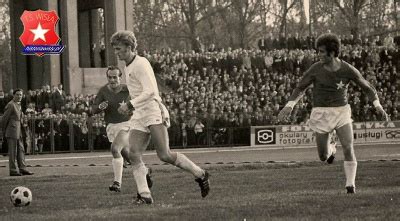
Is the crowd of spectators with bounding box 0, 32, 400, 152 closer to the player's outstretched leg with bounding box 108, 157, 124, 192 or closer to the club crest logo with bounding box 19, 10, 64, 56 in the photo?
the club crest logo with bounding box 19, 10, 64, 56

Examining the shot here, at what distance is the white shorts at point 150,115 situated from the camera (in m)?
11.0

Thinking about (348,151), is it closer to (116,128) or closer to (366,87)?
(366,87)

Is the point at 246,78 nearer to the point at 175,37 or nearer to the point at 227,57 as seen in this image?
the point at 227,57

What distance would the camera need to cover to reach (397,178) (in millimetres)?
→ 14633

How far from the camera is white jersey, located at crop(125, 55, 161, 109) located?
10.9 metres

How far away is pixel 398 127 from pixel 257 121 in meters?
5.66

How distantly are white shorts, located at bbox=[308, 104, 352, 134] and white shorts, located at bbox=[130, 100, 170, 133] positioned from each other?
91.1 inches

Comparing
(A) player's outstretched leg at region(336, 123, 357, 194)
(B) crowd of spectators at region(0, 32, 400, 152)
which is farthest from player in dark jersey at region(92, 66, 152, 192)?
(B) crowd of spectators at region(0, 32, 400, 152)

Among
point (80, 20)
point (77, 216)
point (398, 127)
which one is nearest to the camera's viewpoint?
point (77, 216)

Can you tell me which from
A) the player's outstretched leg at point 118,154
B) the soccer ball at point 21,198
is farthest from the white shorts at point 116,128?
the soccer ball at point 21,198


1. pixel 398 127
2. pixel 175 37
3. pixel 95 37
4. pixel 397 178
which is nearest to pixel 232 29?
pixel 175 37

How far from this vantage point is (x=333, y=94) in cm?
1215

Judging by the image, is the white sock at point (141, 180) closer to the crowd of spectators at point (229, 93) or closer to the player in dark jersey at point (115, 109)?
the player in dark jersey at point (115, 109)

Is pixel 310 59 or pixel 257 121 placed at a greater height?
pixel 310 59
